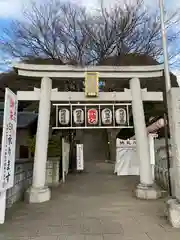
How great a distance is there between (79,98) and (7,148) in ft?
10.9

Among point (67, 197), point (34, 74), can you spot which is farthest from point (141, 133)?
point (34, 74)

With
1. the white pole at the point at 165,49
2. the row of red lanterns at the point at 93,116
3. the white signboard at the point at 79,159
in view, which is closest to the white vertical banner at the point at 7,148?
the row of red lanterns at the point at 93,116

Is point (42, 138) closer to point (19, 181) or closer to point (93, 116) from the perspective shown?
point (19, 181)

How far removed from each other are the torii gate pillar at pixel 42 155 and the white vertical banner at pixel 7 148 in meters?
1.74

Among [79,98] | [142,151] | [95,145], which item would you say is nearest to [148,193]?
[142,151]

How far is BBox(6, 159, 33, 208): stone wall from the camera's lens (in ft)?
22.8

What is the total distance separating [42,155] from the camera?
7.88 metres

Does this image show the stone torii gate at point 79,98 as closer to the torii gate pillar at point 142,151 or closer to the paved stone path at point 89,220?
the torii gate pillar at point 142,151

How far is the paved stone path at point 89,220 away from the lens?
4.60m

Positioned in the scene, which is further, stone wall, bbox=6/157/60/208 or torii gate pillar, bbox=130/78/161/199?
torii gate pillar, bbox=130/78/161/199

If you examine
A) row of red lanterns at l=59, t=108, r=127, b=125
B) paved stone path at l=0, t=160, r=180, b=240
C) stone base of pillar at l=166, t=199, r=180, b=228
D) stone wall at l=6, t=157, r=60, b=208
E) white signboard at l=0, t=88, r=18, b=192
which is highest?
row of red lanterns at l=59, t=108, r=127, b=125

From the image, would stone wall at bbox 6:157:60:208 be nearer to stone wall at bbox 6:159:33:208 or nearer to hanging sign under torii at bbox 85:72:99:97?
stone wall at bbox 6:159:33:208

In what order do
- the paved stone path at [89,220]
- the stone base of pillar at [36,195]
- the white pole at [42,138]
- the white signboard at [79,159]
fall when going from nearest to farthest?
the paved stone path at [89,220] < the stone base of pillar at [36,195] < the white pole at [42,138] < the white signboard at [79,159]

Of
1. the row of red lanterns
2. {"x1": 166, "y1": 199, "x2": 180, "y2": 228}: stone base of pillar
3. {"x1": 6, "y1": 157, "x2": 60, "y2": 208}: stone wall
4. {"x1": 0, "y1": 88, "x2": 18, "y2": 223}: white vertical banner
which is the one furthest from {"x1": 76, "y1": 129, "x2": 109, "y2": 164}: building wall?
{"x1": 166, "y1": 199, "x2": 180, "y2": 228}: stone base of pillar
